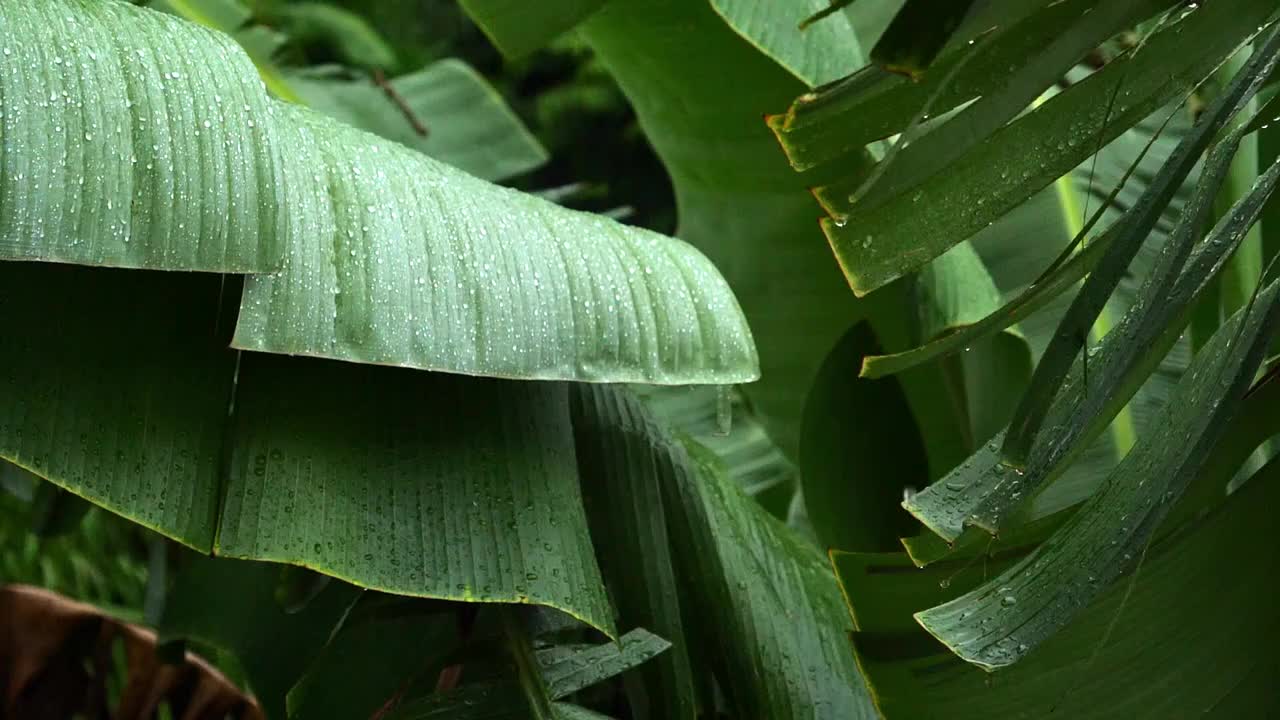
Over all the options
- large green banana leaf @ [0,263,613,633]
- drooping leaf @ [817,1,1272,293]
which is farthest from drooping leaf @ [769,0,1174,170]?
large green banana leaf @ [0,263,613,633]

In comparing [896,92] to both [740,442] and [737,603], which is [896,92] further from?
[740,442]

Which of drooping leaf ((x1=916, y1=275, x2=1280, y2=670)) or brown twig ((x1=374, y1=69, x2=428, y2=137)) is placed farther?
brown twig ((x1=374, y1=69, x2=428, y2=137))

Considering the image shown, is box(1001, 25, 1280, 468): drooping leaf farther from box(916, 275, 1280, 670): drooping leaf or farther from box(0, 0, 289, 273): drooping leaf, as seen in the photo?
box(0, 0, 289, 273): drooping leaf

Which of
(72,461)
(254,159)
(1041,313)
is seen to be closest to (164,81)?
(254,159)

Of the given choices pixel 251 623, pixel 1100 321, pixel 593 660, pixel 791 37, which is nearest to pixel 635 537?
pixel 593 660

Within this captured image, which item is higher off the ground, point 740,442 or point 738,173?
point 738,173

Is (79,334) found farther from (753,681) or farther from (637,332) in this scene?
(753,681)
